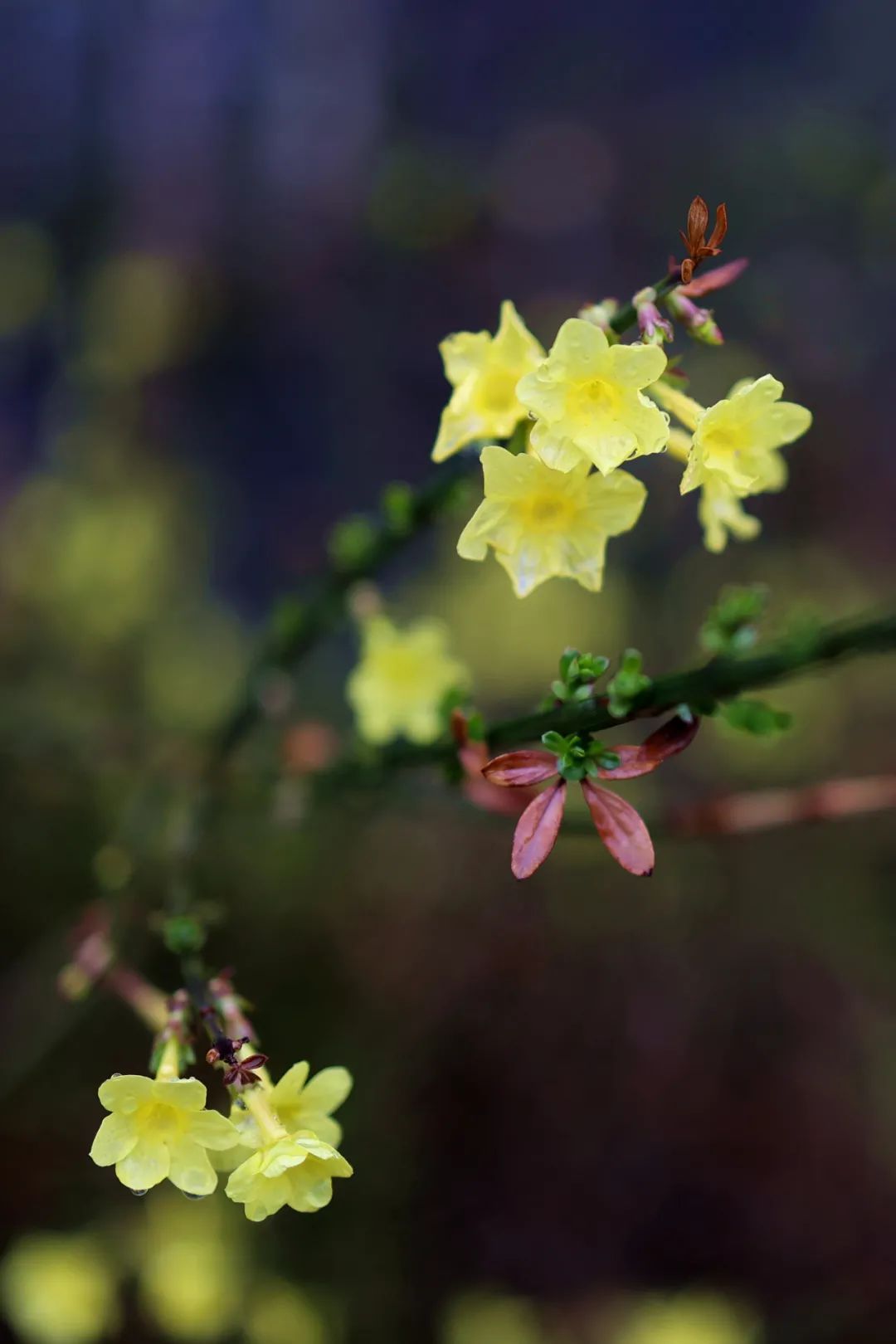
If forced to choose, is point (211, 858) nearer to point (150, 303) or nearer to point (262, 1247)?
point (262, 1247)

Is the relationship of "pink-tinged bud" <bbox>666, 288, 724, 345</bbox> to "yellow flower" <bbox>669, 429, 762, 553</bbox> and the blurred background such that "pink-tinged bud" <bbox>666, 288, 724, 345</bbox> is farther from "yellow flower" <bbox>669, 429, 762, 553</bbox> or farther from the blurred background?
the blurred background

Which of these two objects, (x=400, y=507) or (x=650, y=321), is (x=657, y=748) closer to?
(x=650, y=321)

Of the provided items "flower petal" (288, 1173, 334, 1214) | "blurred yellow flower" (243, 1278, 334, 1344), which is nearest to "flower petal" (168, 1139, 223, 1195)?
"flower petal" (288, 1173, 334, 1214)

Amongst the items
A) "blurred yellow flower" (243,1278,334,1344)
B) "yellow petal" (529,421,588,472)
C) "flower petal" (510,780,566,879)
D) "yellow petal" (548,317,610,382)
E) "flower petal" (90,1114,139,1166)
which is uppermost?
"yellow petal" (548,317,610,382)

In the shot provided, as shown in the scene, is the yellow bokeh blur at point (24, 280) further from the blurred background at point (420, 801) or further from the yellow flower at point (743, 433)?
the yellow flower at point (743, 433)

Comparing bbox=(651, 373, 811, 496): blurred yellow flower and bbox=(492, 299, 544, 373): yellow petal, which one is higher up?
bbox=(492, 299, 544, 373): yellow petal

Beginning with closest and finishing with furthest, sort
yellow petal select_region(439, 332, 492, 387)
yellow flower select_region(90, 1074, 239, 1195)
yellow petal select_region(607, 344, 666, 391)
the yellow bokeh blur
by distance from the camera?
yellow petal select_region(607, 344, 666, 391) → yellow flower select_region(90, 1074, 239, 1195) → yellow petal select_region(439, 332, 492, 387) → the yellow bokeh blur

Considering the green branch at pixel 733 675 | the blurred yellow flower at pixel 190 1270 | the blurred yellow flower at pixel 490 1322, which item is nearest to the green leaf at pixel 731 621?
the green branch at pixel 733 675
